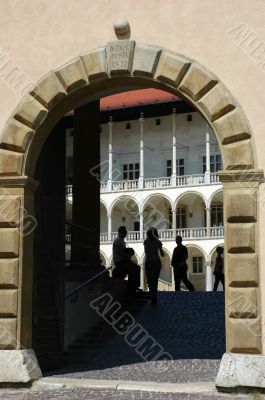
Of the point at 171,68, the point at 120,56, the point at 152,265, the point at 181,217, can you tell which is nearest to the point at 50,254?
the point at 120,56

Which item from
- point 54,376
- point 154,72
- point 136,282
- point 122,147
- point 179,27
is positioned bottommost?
point 54,376

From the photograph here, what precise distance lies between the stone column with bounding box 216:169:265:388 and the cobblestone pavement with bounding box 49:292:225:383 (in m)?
1.26

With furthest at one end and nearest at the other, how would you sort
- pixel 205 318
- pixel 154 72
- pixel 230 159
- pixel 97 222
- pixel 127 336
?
pixel 97 222 → pixel 205 318 → pixel 127 336 → pixel 154 72 → pixel 230 159

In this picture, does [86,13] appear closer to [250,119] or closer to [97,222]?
[250,119]

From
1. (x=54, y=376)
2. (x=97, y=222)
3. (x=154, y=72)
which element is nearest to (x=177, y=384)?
(x=54, y=376)

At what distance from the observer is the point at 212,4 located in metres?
8.63

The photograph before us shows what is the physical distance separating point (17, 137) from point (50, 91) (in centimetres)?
74

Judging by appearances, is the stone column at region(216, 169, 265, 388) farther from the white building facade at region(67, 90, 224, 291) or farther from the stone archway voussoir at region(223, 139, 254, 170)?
the white building facade at region(67, 90, 224, 291)

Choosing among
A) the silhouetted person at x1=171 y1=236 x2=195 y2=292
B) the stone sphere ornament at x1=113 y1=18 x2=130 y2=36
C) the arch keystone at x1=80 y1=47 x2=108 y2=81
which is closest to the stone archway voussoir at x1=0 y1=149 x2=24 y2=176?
the arch keystone at x1=80 y1=47 x2=108 y2=81

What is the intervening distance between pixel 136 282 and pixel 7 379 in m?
7.34

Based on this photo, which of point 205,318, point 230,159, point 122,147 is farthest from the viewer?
point 122,147

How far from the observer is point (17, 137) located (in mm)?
9141

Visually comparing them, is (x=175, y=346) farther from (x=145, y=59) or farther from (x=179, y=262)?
(x=179, y=262)

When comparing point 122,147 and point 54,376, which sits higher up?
point 122,147
